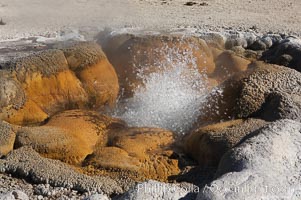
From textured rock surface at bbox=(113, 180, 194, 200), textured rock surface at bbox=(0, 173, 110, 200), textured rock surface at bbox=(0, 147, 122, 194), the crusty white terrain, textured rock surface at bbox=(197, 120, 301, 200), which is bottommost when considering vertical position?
the crusty white terrain

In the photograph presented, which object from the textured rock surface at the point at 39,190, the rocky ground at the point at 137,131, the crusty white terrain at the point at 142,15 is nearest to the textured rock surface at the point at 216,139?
the rocky ground at the point at 137,131

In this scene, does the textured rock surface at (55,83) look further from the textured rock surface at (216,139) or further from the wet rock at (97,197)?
the wet rock at (97,197)

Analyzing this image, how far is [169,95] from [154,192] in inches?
71.0

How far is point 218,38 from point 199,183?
2369 millimetres

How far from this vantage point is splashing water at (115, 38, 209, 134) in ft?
11.9

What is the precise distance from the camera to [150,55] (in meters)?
3.99

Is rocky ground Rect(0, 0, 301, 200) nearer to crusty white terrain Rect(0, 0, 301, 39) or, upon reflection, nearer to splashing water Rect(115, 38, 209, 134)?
splashing water Rect(115, 38, 209, 134)

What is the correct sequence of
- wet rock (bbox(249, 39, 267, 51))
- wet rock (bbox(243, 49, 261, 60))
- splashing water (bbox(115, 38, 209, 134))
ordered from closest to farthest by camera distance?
splashing water (bbox(115, 38, 209, 134)) < wet rock (bbox(243, 49, 261, 60)) < wet rock (bbox(249, 39, 267, 51))

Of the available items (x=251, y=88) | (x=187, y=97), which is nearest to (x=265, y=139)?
(x=251, y=88)

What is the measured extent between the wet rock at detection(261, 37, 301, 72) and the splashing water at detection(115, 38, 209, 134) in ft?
1.76

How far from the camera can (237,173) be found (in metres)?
2.19

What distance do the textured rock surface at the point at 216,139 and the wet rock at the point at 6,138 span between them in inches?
35.6

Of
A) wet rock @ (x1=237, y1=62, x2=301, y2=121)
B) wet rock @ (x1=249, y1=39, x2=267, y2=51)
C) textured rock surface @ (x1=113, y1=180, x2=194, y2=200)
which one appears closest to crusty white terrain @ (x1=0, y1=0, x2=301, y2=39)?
wet rock @ (x1=249, y1=39, x2=267, y2=51)

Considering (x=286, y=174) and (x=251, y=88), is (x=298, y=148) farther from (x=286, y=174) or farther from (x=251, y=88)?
(x=251, y=88)
